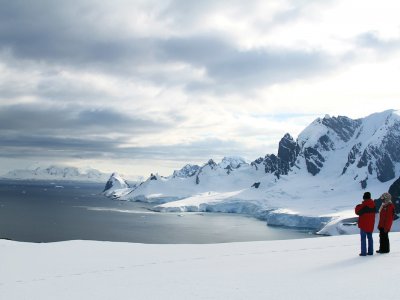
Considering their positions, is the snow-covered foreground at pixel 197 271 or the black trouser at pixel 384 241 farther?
the black trouser at pixel 384 241

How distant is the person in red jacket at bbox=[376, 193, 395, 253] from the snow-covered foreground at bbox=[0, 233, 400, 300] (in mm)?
381

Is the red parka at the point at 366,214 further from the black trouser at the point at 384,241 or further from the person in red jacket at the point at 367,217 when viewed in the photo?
the black trouser at the point at 384,241

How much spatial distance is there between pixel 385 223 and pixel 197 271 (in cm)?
619

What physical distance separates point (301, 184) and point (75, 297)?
7664 inches

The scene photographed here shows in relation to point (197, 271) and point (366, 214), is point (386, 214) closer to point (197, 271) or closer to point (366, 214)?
point (366, 214)

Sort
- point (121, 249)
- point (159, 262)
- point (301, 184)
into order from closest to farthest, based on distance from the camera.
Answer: point (159, 262)
point (121, 249)
point (301, 184)

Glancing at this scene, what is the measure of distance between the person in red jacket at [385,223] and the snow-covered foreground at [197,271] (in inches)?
15.0

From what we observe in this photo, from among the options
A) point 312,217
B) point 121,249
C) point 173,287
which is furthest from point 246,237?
point 173,287

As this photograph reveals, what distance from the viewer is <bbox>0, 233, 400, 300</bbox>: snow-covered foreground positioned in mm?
8148

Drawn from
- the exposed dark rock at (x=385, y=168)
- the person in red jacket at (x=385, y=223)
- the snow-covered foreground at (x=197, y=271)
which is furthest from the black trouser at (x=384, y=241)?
the exposed dark rock at (x=385, y=168)

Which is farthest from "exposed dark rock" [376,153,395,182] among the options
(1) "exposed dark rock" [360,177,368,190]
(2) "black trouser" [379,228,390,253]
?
(2) "black trouser" [379,228,390,253]

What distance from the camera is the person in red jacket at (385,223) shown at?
12.2 metres

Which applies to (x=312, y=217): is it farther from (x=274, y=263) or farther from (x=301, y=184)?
(x=274, y=263)

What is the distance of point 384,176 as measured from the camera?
566 feet
